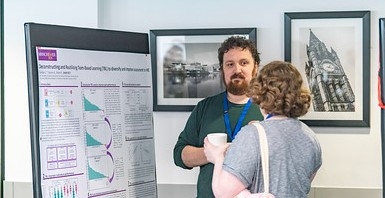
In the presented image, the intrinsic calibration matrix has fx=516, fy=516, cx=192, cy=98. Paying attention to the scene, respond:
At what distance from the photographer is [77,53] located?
2268 millimetres

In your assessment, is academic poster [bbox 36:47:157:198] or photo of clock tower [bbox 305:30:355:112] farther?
photo of clock tower [bbox 305:30:355:112]

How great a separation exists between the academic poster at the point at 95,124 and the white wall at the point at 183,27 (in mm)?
452

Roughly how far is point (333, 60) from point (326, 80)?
4.6 inches

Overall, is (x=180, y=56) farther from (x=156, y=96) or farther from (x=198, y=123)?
(x=198, y=123)

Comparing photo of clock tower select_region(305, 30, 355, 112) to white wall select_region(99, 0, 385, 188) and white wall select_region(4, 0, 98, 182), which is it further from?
white wall select_region(4, 0, 98, 182)

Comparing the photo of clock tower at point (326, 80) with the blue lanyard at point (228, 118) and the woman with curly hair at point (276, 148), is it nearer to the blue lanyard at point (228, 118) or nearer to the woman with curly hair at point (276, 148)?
the blue lanyard at point (228, 118)

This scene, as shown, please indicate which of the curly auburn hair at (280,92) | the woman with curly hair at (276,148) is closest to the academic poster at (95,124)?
the woman with curly hair at (276,148)

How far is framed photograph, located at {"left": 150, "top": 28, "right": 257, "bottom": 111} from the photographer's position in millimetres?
2980

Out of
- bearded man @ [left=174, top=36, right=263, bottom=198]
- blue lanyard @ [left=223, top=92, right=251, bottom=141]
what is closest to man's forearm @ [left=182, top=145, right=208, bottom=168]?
bearded man @ [left=174, top=36, right=263, bottom=198]

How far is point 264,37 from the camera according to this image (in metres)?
2.94

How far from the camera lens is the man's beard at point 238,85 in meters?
2.57

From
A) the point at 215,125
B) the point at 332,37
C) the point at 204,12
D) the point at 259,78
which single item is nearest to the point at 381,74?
the point at 259,78

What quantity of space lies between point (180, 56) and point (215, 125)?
613 millimetres

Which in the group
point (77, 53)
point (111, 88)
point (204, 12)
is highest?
point (204, 12)
